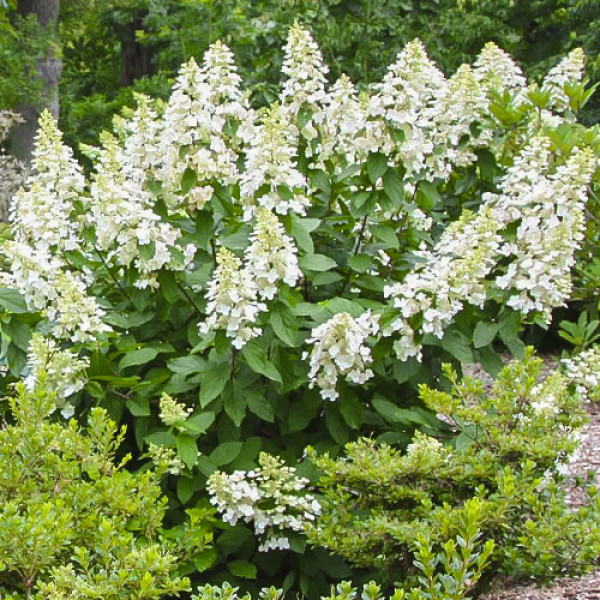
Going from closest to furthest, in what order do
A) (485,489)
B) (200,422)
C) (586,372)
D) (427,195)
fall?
1. (485,489)
2. (200,422)
3. (427,195)
4. (586,372)

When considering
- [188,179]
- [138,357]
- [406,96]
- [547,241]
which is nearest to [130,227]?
[188,179]

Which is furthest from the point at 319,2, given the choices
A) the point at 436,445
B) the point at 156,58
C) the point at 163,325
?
the point at 436,445

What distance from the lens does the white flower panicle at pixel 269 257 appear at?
2943mm

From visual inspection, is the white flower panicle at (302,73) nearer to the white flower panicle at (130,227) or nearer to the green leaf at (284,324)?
the white flower panicle at (130,227)

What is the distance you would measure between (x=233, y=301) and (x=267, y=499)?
0.73 metres

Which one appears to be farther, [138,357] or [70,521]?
[138,357]

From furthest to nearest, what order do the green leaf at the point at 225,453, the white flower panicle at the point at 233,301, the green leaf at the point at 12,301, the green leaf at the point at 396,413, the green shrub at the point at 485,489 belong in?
the green leaf at the point at 12,301 → the green leaf at the point at 396,413 → the green leaf at the point at 225,453 → the white flower panicle at the point at 233,301 → the green shrub at the point at 485,489

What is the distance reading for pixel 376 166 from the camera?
342 cm

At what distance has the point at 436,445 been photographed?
9.27 feet

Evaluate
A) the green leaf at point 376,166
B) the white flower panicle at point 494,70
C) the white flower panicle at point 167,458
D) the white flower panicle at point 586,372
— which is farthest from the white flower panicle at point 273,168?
the white flower panicle at point 494,70

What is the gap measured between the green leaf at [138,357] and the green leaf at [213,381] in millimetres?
214

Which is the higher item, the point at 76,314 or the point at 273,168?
the point at 273,168

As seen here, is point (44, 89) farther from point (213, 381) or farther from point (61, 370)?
point (213, 381)

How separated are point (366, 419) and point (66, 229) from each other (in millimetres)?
1404
